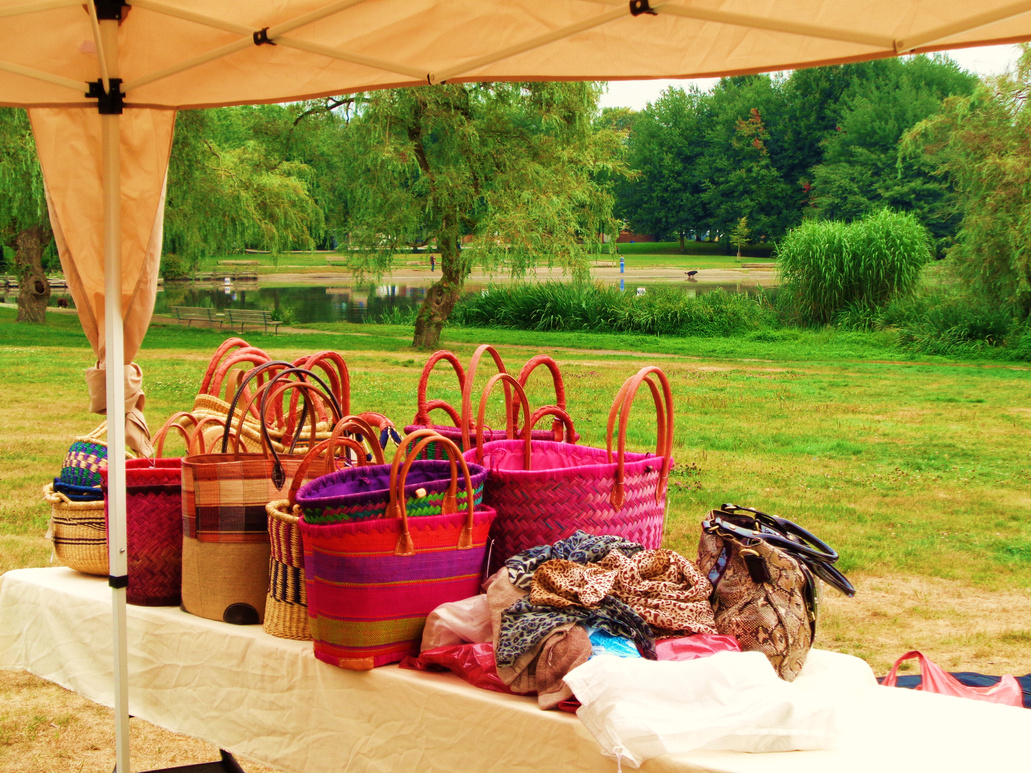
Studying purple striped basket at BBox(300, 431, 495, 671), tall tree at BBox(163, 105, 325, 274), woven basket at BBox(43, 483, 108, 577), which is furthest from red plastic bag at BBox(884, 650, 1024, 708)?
tall tree at BBox(163, 105, 325, 274)

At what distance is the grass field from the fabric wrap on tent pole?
5.60ft

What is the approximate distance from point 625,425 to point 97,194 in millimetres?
1801

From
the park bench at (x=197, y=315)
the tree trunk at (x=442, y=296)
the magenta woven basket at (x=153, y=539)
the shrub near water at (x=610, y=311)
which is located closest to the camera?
the magenta woven basket at (x=153, y=539)

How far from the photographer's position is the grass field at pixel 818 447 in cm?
493

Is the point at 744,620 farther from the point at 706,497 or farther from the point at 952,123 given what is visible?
the point at 952,123

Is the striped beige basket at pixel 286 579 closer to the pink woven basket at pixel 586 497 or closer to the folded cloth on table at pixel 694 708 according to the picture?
the pink woven basket at pixel 586 497

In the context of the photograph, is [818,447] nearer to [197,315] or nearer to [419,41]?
[419,41]

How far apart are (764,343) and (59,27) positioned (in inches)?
657

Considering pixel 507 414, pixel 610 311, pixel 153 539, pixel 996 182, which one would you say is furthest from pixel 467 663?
pixel 610 311

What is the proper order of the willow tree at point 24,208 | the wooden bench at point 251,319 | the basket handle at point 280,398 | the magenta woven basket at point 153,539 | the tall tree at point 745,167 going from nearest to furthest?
the basket handle at point 280,398
the magenta woven basket at point 153,539
the willow tree at point 24,208
the wooden bench at point 251,319
the tall tree at point 745,167

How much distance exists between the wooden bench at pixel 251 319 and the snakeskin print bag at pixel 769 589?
61.0 feet

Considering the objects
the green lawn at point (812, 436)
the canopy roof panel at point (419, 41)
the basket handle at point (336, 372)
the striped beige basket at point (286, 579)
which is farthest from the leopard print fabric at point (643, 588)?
the green lawn at point (812, 436)

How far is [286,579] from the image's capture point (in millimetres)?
2336

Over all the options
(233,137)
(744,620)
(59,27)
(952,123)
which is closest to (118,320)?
(59,27)
